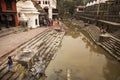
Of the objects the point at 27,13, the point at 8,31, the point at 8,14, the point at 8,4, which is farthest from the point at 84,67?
the point at 27,13

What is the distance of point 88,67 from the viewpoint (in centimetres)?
1249

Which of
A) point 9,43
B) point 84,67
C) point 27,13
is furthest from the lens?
point 27,13

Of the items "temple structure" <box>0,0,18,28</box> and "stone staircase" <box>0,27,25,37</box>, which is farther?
"temple structure" <box>0,0,18,28</box>

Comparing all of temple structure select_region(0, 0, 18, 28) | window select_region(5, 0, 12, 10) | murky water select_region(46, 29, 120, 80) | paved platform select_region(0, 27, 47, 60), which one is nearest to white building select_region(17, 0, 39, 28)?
temple structure select_region(0, 0, 18, 28)

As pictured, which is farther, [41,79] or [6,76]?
[41,79]

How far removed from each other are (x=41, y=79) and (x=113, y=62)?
27.0 feet

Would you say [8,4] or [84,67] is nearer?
[84,67]

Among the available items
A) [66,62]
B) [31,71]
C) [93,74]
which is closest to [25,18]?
[66,62]

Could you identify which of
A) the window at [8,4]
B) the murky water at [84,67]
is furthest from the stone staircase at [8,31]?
the murky water at [84,67]

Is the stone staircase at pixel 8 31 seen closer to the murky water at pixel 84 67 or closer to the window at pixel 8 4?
the window at pixel 8 4

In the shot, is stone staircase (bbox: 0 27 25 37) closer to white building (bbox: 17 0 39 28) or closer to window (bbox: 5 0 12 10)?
white building (bbox: 17 0 39 28)

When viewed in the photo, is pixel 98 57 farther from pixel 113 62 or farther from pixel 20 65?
pixel 20 65

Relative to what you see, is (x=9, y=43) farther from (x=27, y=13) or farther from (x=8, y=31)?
(x=27, y=13)

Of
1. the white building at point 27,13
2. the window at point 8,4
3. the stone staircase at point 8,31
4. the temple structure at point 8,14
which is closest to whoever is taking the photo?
the stone staircase at point 8,31
